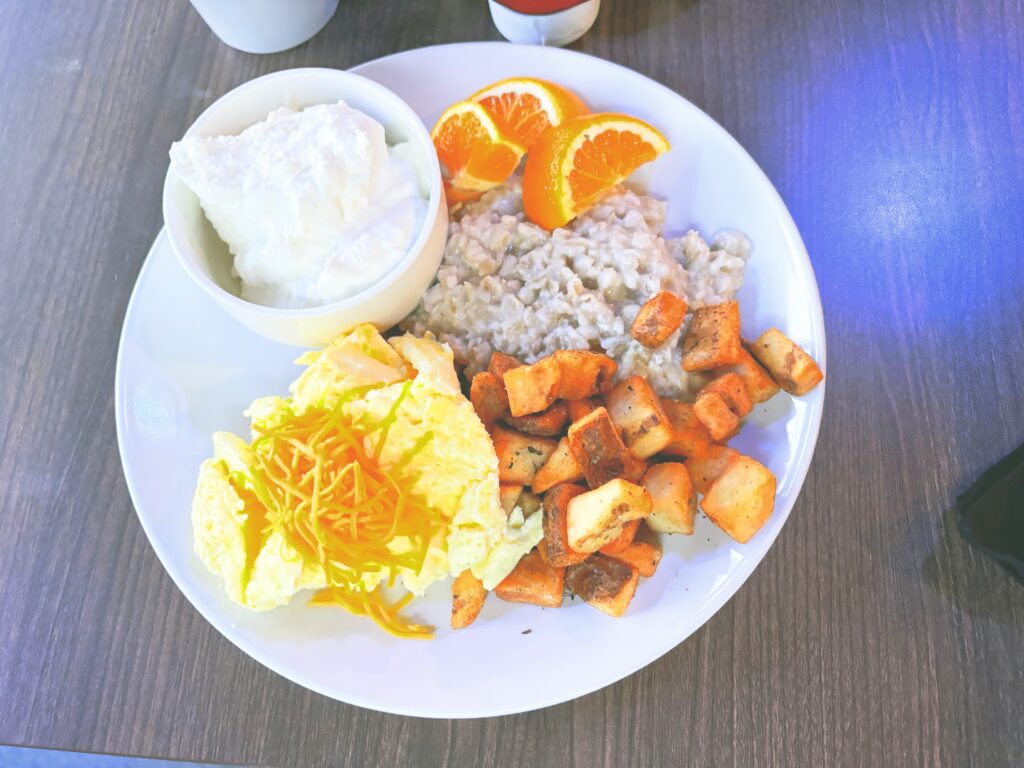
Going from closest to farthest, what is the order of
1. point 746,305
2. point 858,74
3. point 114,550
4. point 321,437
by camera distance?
point 321,437 < point 746,305 < point 114,550 < point 858,74

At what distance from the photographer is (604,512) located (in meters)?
Answer: 1.22

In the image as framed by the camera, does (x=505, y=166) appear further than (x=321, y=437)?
Yes

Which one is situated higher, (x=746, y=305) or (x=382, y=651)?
(x=746, y=305)

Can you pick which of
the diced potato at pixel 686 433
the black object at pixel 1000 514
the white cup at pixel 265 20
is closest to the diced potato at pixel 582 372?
the diced potato at pixel 686 433

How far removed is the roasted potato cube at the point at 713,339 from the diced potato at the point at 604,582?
36 centimetres

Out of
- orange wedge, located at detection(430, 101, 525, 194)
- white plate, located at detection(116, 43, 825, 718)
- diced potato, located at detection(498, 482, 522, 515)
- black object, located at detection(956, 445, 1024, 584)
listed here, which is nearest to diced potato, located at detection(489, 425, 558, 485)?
diced potato, located at detection(498, 482, 522, 515)

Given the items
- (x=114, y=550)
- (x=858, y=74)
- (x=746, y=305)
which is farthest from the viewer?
(x=858, y=74)

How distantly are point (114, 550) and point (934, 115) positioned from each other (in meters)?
1.92

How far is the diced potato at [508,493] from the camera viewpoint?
1383mm

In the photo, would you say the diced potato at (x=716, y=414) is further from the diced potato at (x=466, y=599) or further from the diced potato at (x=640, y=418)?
the diced potato at (x=466, y=599)

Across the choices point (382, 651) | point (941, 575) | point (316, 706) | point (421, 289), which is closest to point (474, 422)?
point (421, 289)

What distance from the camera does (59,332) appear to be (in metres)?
1.76

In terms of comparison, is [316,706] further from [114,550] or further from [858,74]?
[858,74]

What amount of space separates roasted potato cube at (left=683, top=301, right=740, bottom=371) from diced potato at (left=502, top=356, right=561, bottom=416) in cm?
24
